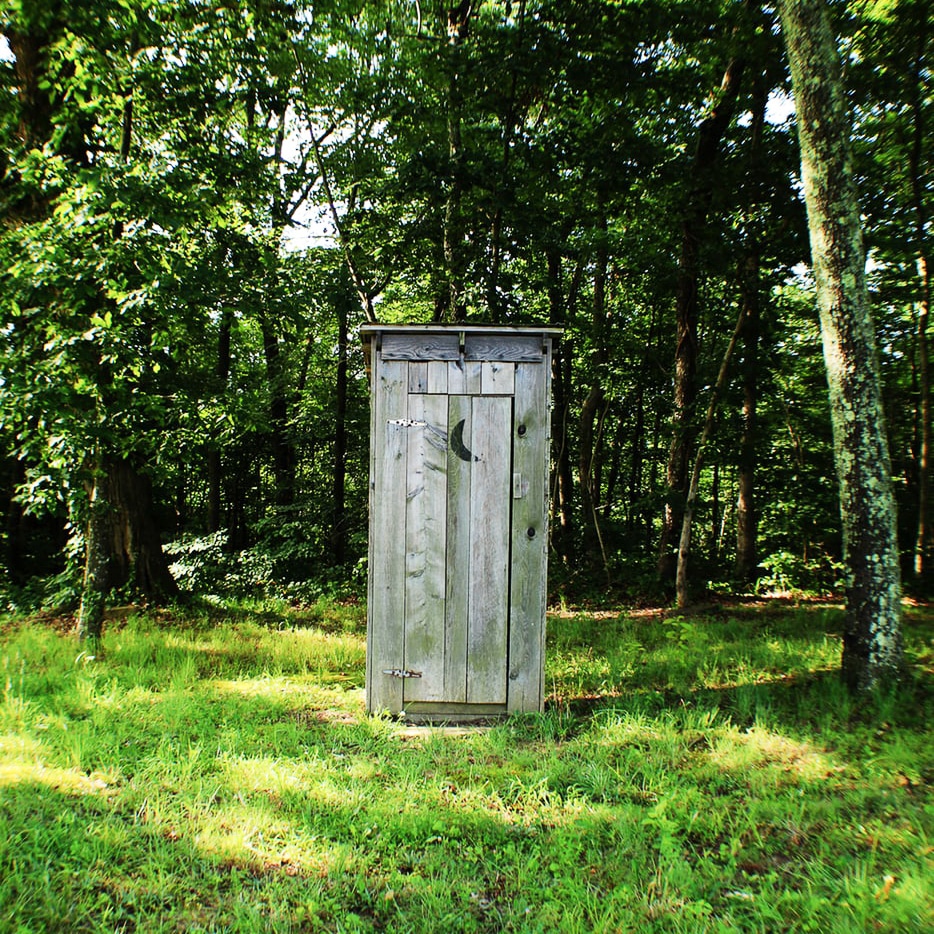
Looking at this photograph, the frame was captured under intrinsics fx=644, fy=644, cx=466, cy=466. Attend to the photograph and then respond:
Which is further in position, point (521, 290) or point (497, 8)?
point (521, 290)

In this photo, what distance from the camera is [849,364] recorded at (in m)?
4.47

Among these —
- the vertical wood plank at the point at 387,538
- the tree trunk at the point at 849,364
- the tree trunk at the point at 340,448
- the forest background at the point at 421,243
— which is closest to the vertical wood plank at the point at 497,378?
the vertical wood plank at the point at 387,538

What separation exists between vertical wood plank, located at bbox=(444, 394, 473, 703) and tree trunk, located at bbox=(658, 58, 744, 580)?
459cm

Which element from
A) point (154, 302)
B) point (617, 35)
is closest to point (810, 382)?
point (617, 35)

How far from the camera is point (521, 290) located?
34.8 feet

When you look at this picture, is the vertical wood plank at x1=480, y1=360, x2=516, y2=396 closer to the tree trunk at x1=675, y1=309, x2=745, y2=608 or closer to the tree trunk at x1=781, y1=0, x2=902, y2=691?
the tree trunk at x1=781, y1=0, x2=902, y2=691

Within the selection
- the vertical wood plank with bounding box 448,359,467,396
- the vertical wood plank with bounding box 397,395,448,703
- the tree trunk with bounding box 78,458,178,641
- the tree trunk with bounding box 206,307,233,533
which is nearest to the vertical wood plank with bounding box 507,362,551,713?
the vertical wood plank with bounding box 448,359,467,396

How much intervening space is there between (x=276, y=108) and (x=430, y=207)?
2268 millimetres

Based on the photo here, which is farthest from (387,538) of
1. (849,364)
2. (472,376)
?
(849,364)

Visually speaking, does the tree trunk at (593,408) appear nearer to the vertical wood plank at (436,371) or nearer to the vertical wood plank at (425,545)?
the vertical wood plank at (436,371)

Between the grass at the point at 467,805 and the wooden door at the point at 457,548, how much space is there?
386 mm

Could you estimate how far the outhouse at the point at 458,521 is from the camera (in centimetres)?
472

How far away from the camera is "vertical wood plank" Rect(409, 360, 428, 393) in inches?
189

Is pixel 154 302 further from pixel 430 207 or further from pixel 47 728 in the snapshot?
pixel 430 207
